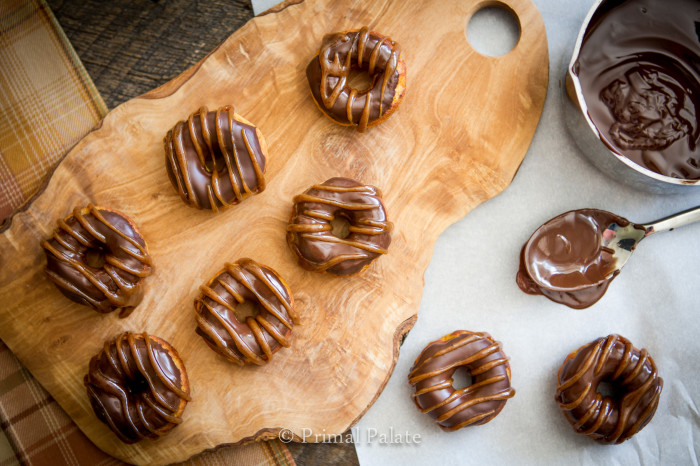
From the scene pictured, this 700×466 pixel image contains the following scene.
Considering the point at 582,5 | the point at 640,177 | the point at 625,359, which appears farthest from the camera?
the point at 582,5

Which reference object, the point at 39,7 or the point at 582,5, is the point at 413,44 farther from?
the point at 39,7

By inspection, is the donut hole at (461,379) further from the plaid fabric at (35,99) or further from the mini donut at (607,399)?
the plaid fabric at (35,99)

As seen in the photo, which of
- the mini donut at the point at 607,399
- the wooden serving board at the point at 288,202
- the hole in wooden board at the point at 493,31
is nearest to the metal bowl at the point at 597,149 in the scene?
the wooden serving board at the point at 288,202

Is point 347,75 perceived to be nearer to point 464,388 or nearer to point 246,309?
point 246,309

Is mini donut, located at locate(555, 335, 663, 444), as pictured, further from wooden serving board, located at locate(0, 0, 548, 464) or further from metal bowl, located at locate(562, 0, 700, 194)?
wooden serving board, located at locate(0, 0, 548, 464)

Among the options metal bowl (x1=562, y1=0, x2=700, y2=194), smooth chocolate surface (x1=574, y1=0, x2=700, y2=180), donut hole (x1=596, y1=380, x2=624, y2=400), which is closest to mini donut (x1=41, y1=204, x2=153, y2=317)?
metal bowl (x1=562, y1=0, x2=700, y2=194)

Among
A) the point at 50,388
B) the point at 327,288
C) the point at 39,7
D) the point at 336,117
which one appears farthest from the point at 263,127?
the point at 50,388
